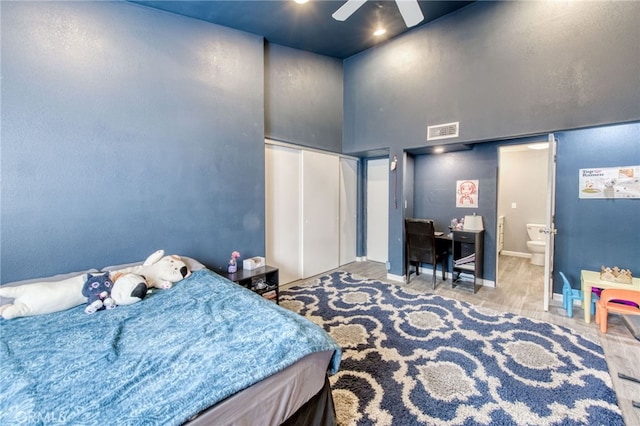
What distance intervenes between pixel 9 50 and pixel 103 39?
0.63 meters

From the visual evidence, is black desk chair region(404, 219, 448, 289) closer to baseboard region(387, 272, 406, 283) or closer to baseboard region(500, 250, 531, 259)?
baseboard region(387, 272, 406, 283)

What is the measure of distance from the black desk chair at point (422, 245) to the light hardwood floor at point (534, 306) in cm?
37

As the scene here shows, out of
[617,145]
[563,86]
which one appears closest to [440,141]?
[563,86]

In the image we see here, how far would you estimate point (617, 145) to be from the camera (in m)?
2.88

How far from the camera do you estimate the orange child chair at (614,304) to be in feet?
7.95

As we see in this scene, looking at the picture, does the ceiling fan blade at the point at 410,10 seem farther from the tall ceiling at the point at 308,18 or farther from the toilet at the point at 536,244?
the toilet at the point at 536,244

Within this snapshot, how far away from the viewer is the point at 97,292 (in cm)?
188

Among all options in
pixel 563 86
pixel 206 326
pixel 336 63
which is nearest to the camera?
pixel 206 326

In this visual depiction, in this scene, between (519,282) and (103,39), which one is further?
(519,282)

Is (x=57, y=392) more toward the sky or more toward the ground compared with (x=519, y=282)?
A: more toward the sky

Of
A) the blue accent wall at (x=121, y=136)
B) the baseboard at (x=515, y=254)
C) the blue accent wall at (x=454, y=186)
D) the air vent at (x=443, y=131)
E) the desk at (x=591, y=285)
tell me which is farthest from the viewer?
the baseboard at (x=515, y=254)

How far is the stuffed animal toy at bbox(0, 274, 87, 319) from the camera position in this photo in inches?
66.1

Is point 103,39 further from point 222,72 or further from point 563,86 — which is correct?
point 563,86

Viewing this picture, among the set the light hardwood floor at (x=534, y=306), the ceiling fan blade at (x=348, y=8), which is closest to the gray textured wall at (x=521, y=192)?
the light hardwood floor at (x=534, y=306)
